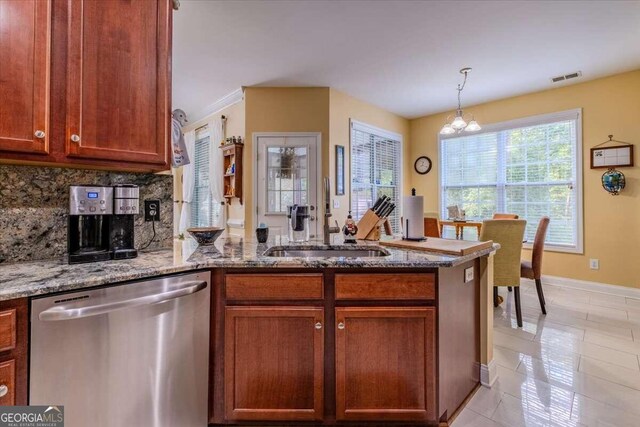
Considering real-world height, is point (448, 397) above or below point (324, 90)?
below

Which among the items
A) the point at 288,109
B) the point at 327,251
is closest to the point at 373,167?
the point at 288,109

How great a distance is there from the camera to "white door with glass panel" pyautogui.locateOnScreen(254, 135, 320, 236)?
4.27 m

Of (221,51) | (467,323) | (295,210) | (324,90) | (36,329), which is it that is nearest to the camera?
(36,329)

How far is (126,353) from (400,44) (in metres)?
3.45

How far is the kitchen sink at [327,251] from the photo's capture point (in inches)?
75.7

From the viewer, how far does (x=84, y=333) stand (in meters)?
1.17

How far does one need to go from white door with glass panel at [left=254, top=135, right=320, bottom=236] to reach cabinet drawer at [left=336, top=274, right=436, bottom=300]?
2788 millimetres

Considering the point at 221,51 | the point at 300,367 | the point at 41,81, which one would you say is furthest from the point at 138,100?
the point at 221,51

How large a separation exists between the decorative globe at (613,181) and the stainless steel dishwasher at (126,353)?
486 cm

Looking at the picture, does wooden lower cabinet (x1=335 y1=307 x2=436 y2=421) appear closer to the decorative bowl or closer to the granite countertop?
the granite countertop

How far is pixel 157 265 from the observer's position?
4.58 feet

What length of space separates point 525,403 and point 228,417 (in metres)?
1.74

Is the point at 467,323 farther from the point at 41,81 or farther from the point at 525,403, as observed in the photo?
the point at 41,81

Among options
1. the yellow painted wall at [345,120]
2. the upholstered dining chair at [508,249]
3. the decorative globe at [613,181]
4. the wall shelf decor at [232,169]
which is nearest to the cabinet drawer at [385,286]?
the upholstered dining chair at [508,249]
